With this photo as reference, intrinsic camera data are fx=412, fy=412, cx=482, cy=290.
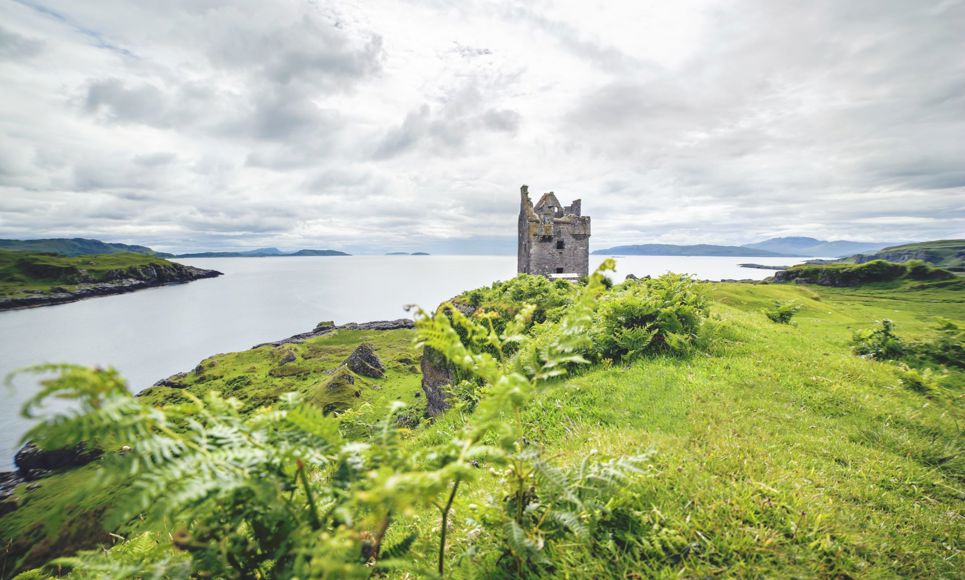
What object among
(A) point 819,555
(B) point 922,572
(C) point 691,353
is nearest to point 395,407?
(A) point 819,555

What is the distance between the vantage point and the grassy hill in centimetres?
382

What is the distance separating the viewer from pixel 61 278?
14662cm

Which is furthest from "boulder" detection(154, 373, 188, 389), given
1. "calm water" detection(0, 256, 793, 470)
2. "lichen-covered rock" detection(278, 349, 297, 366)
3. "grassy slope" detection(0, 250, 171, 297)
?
"grassy slope" detection(0, 250, 171, 297)

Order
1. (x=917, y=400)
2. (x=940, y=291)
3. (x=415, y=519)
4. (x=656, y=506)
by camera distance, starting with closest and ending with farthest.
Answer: (x=656, y=506) < (x=415, y=519) < (x=917, y=400) < (x=940, y=291)

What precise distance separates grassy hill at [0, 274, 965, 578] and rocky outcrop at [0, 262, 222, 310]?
608 ft

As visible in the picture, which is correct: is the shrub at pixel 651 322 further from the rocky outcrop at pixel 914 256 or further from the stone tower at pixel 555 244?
the rocky outcrop at pixel 914 256

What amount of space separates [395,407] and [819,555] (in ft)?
13.7

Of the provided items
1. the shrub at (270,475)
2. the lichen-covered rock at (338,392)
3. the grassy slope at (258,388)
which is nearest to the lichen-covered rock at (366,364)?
the grassy slope at (258,388)

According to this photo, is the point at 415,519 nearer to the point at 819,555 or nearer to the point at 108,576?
the point at 108,576

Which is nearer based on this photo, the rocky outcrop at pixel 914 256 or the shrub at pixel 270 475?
the shrub at pixel 270 475

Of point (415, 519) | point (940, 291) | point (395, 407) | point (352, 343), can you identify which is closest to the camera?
point (395, 407)

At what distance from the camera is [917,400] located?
7473 millimetres

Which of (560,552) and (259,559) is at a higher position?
(259,559)

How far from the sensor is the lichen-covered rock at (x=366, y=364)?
4425cm
